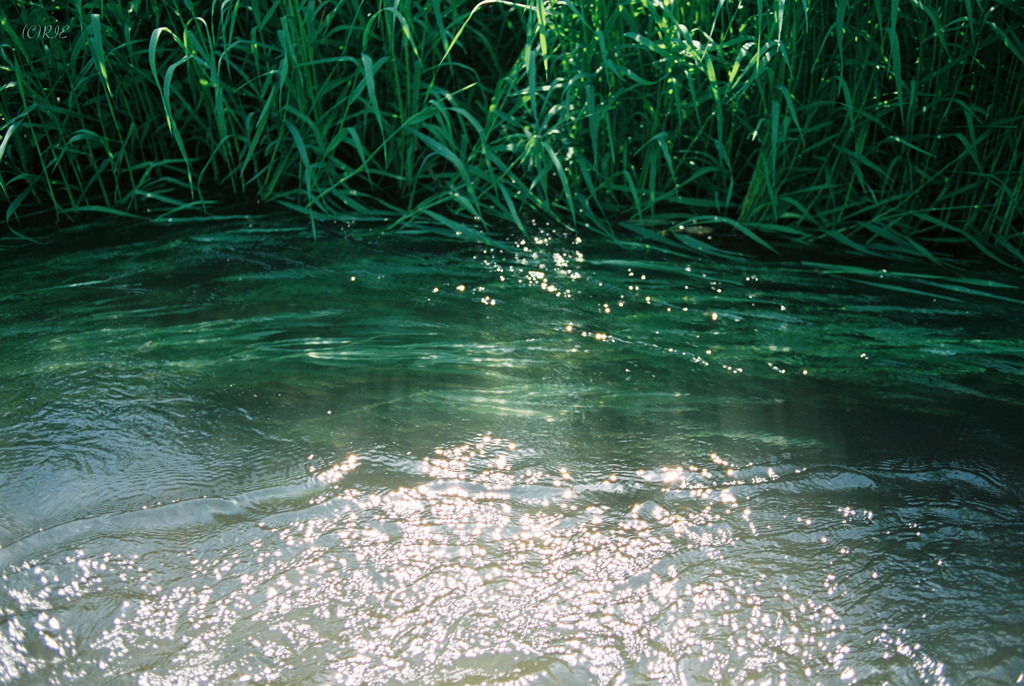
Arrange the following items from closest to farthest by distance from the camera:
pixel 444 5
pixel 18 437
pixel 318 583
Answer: pixel 318 583
pixel 18 437
pixel 444 5

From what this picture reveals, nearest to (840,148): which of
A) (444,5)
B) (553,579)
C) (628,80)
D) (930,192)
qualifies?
(930,192)

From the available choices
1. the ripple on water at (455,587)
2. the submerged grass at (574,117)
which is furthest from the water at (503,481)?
the submerged grass at (574,117)

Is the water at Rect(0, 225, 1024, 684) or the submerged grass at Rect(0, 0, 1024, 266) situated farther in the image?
the submerged grass at Rect(0, 0, 1024, 266)

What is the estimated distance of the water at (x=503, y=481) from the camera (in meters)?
1.20

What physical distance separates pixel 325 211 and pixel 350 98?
1.19 ft

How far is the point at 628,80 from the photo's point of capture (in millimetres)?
2889

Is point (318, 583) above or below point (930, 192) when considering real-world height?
below

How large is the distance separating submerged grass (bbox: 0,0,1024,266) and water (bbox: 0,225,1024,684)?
51 centimetres

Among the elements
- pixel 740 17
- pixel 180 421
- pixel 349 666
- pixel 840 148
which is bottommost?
pixel 349 666

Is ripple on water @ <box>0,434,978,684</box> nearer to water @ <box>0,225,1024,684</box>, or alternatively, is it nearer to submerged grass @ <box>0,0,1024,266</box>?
water @ <box>0,225,1024,684</box>

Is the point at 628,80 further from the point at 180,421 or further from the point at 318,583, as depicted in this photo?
the point at 318,583

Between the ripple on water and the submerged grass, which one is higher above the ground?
the submerged grass

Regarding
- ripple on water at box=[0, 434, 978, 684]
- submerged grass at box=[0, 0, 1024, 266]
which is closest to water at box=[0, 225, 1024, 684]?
ripple on water at box=[0, 434, 978, 684]

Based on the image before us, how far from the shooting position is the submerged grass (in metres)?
2.75
